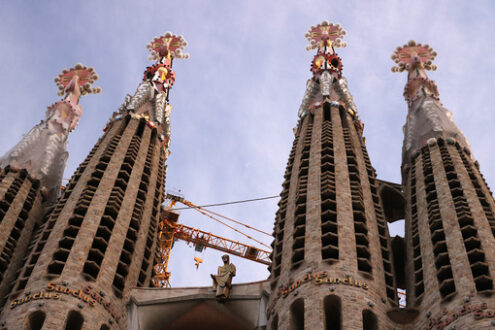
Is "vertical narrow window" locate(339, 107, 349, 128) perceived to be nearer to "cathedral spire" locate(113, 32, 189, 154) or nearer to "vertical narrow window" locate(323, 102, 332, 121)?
"vertical narrow window" locate(323, 102, 332, 121)

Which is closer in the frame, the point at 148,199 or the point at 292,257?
the point at 292,257

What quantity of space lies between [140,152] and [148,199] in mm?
4153

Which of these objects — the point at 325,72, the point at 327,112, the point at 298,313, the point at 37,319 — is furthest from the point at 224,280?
the point at 325,72

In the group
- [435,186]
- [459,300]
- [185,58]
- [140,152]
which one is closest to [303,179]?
[435,186]

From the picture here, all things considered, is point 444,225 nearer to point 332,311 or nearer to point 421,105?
point 332,311

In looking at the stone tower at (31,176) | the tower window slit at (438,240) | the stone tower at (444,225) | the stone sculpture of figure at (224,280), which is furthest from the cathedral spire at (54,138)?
the tower window slit at (438,240)

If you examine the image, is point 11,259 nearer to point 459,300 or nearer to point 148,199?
point 148,199

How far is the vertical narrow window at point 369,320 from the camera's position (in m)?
39.8

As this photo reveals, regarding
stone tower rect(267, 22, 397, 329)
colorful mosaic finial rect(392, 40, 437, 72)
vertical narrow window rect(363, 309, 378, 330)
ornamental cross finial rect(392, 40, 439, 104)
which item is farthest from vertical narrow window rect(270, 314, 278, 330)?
colorful mosaic finial rect(392, 40, 437, 72)

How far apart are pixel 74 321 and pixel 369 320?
11301 millimetres

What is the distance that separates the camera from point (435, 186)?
49.8m

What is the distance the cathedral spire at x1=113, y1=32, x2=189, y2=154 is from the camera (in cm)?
6475

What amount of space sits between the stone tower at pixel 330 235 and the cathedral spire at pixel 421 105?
9.07 feet

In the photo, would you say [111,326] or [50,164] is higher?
[50,164]
